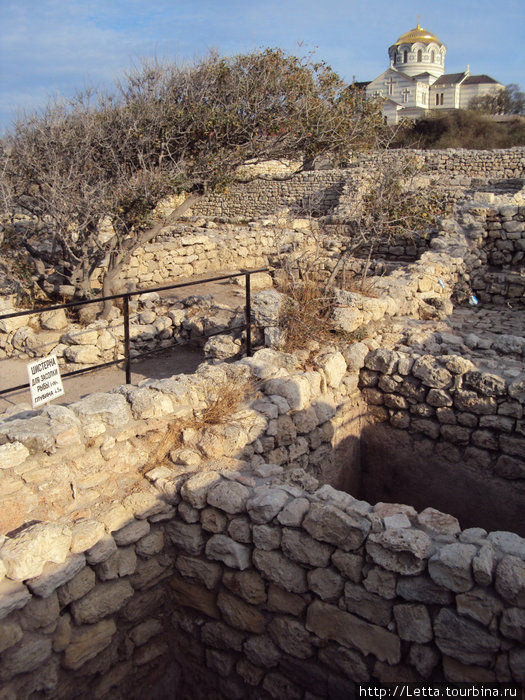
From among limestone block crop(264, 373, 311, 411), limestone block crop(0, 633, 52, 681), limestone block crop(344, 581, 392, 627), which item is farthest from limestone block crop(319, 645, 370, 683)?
limestone block crop(264, 373, 311, 411)

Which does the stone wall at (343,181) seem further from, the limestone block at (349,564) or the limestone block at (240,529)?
the limestone block at (349,564)

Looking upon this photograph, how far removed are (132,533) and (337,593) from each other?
1.25 metres

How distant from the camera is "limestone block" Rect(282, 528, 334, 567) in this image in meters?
3.10

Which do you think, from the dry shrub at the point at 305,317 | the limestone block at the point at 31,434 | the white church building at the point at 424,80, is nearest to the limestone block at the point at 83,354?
the dry shrub at the point at 305,317

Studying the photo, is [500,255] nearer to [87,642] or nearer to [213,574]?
[213,574]

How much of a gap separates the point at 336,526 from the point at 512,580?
0.88 metres

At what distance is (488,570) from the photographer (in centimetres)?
264

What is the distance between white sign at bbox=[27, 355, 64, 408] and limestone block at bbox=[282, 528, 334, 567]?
1848mm

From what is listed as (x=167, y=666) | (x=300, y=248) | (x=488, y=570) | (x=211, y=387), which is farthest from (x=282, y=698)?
(x=300, y=248)

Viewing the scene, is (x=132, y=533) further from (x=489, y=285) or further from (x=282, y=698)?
(x=489, y=285)

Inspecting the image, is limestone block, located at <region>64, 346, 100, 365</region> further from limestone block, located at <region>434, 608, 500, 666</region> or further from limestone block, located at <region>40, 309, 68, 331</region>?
limestone block, located at <region>434, 608, 500, 666</region>

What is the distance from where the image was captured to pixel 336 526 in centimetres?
304

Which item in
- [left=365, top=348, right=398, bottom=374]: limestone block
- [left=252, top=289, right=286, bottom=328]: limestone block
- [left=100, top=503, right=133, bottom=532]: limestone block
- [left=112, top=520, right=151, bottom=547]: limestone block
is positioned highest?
[left=252, top=289, right=286, bottom=328]: limestone block

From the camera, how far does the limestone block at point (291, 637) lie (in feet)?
10.6
